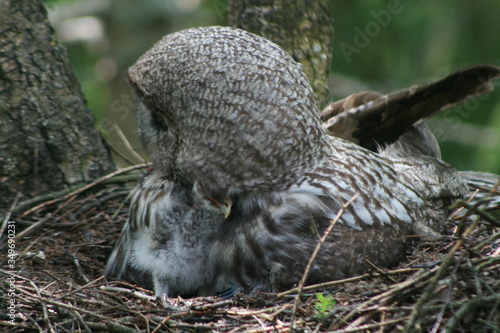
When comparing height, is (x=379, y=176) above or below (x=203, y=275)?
above

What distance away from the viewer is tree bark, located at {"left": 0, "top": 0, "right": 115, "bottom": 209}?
3396 mm

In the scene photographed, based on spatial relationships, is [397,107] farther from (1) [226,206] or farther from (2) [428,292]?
(2) [428,292]

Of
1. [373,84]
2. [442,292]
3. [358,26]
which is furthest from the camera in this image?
[373,84]

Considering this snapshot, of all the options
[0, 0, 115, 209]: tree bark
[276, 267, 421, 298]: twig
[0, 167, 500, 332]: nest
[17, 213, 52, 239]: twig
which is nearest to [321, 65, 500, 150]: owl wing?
[0, 167, 500, 332]: nest

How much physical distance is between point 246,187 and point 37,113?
1430mm

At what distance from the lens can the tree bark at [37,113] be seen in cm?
340

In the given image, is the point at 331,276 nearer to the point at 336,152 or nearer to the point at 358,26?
the point at 336,152

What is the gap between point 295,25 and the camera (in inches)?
151

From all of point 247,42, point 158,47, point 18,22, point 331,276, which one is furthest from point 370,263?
point 18,22

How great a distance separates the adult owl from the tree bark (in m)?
0.77

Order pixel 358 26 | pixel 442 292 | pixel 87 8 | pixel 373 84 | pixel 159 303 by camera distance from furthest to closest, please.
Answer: pixel 87 8, pixel 373 84, pixel 358 26, pixel 159 303, pixel 442 292

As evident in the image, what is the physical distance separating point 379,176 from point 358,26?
12.6ft

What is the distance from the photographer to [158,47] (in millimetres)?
2975

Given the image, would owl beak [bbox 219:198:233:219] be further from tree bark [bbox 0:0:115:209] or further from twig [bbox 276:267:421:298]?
tree bark [bbox 0:0:115:209]
